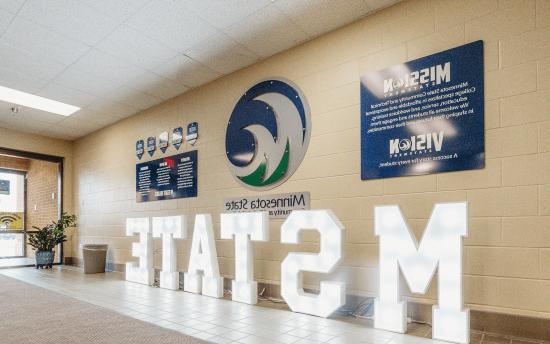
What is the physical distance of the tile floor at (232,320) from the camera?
102 inches

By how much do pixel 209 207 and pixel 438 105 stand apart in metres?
3.09

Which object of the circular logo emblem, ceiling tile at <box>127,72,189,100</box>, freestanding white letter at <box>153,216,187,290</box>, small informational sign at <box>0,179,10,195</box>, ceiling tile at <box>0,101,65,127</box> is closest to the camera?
the circular logo emblem

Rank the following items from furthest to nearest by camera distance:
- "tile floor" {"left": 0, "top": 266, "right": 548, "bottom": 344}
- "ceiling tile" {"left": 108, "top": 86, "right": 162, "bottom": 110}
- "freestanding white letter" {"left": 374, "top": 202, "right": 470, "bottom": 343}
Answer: "ceiling tile" {"left": 108, "top": 86, "right": 162, "bottom": 110} → "tile floor" {"left": 0, "top": 266, "right": 548, "bottom": 344} → "freestanding white letter" {"left": 374, "top": 202, "right": 470, "bottom": 343}

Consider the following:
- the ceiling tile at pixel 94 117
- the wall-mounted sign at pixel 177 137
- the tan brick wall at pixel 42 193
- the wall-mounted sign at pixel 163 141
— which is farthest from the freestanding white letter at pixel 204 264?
the tan brick wall at pixel 42 193

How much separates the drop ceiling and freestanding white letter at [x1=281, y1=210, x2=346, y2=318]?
1897 mm

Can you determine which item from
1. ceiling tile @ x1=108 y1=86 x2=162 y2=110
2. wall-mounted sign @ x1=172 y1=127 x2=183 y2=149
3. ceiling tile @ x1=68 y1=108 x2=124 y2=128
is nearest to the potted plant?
ceiling tile @ x1=68 y1=108 x2=124 y2=128

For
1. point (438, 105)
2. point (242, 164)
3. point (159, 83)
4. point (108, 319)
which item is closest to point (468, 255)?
point (438, 105)

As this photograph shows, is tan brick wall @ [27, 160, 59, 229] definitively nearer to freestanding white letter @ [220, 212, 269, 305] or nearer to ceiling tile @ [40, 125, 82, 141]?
ceiling tile @ [40, 125, 82, 141]

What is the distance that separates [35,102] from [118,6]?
3460 millimetres

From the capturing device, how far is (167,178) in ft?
17.9

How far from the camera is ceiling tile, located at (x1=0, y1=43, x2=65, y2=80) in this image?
162 inches

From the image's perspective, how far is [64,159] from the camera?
793cm

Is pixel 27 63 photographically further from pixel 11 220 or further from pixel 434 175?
pixel 11 220

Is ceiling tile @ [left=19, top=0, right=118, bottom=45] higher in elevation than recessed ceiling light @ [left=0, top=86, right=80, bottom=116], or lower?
higher
